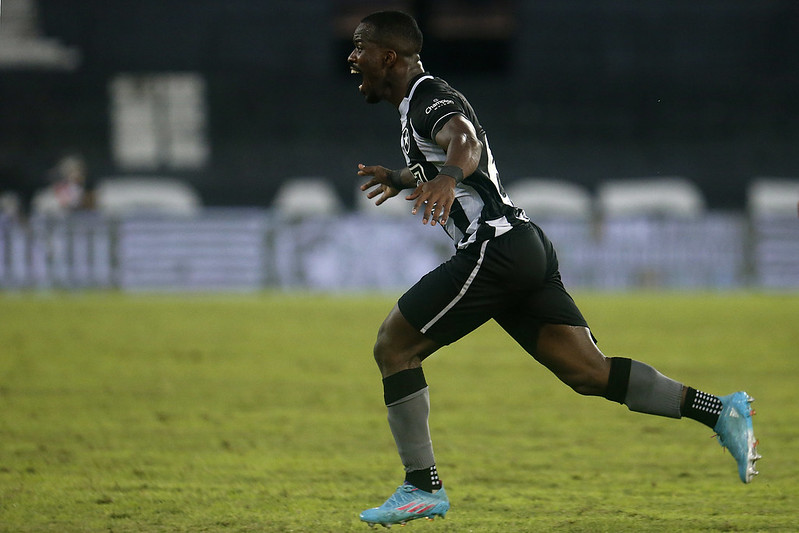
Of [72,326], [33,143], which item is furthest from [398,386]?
[33,143]

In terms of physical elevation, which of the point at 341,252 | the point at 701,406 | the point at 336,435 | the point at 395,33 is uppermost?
the point at 395,33

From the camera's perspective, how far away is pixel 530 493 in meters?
5.72

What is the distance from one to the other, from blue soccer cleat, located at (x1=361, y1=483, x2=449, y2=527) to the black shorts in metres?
0.66

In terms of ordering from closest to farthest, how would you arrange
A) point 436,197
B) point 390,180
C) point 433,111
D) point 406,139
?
point 436,197 < point 433,111 < point 406,139 < point 390,180

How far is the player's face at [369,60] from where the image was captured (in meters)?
5.17

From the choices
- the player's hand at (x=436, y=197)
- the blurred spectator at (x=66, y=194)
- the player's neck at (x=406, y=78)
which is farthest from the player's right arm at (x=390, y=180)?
the blurred spectator at (x=66, y=194)

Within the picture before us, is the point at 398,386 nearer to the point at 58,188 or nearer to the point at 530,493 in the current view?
the point at 530,493

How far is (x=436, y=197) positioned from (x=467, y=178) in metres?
0.56


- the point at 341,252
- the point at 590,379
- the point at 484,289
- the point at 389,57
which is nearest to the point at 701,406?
the point at 590,379

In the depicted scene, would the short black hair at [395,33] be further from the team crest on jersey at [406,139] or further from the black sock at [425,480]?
the black sock at [425,480]

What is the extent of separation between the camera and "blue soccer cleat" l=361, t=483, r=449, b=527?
4910mm

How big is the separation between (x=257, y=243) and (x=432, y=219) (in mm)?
16010

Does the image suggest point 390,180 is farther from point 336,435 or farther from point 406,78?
point 336,435

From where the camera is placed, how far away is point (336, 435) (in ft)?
24.6
